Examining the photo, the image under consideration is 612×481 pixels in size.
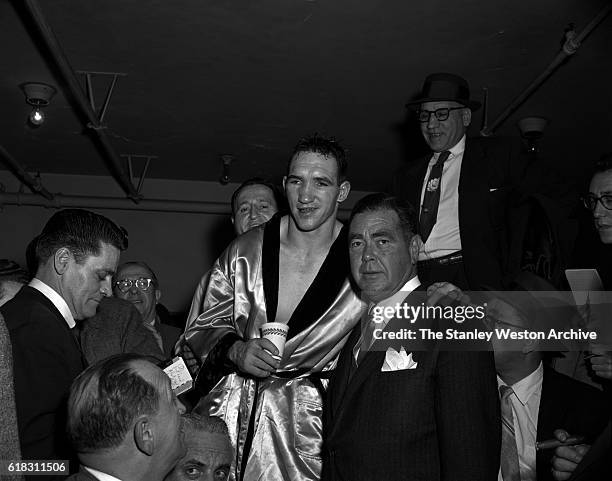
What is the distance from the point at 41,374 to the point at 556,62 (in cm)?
455

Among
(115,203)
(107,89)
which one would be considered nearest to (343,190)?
(107,89)

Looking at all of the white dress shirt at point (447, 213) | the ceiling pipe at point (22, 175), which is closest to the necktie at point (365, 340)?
the white dress shirt at point (447, 213)

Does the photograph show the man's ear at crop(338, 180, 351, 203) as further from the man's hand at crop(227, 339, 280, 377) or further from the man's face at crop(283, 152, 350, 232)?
the man's hand at crop(227, 339, 280, 377)

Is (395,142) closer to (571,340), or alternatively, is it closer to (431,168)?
→ (431,168)

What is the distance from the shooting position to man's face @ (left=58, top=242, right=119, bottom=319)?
2326mm

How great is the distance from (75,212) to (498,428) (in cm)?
143

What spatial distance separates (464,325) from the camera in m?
2.05

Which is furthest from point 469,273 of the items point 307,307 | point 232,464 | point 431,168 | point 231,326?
point 232,464

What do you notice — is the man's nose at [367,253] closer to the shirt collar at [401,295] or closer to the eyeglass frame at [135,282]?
the shirt collar at [401,295]

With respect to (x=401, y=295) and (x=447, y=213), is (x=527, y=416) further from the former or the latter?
(x=447, y=213)

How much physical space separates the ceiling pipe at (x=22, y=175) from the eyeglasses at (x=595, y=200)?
21.2ft

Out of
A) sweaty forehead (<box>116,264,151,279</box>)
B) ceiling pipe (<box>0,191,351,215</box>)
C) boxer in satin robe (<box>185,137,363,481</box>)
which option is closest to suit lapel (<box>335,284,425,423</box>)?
boxer in satin robe (<box>185,137,363,481</box>)

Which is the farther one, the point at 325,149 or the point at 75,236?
the point at 325,149

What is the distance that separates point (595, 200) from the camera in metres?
2.75
